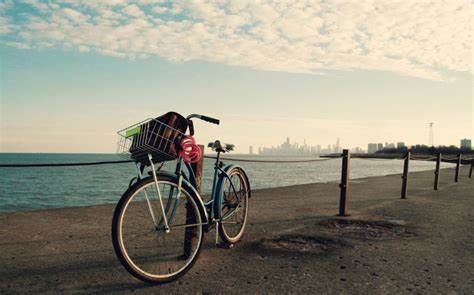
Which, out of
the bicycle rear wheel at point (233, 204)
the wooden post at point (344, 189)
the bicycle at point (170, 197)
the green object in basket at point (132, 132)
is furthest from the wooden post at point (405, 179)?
the green object in basket at point (132, 132)

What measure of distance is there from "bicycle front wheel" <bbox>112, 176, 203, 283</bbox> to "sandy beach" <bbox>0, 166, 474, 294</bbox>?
180 millimetres

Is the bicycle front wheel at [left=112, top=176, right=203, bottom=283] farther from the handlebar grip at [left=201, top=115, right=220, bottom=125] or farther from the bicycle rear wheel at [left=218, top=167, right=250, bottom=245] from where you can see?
Result: the handlebar grip at [left=201, top=115, right=220, bottom=125]

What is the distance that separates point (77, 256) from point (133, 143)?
5.88 feet

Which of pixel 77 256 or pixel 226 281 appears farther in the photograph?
pixel 77 256

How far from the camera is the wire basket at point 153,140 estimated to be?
10.3ft

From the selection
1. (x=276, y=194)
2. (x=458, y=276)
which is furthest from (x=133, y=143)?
(x=276, y=194)

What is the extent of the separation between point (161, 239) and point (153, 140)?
87.0 inches

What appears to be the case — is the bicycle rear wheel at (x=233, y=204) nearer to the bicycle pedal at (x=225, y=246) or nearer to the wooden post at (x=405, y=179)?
the bicycle pedal at (x=225, y=246)

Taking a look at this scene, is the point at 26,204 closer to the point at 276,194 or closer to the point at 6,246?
the point at 276,194

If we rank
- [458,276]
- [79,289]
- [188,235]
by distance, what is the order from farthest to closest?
1. [188,235]
2. [458,276]
3. [79,289]

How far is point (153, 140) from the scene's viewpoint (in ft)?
10.4

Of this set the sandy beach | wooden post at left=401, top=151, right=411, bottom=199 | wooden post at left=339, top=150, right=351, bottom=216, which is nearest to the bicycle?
the sandy beach

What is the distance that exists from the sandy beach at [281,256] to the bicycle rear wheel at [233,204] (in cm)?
20

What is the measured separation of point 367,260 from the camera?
399cm
